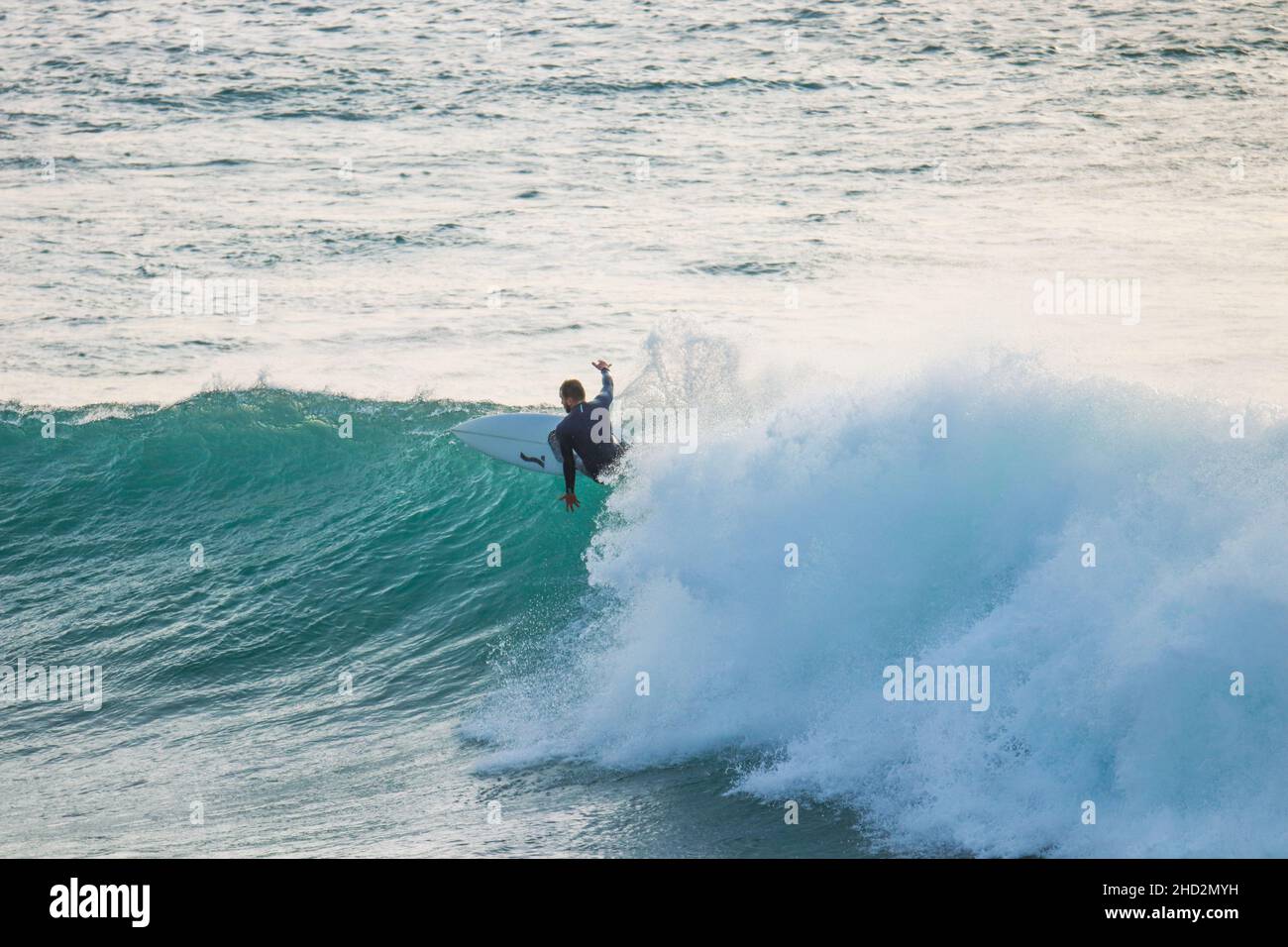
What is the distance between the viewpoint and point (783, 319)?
18250mm

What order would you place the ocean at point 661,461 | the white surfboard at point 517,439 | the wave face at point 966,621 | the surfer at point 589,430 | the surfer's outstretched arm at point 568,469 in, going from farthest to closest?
the white surfboard at point 517,439 < the surfer at point 589,430 < the surfer's outstretched arm at point 568,469 < the ocean at point 661,461 < the wave face at point 966,621

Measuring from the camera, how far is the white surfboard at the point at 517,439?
12320 mm

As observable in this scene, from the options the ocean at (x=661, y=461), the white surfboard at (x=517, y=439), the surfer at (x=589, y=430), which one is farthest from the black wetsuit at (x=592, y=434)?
the white surfboard at (x=517, y=439)

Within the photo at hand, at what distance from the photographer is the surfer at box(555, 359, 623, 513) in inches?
420

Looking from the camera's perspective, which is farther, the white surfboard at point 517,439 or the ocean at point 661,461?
the white surfboard at point 517,439

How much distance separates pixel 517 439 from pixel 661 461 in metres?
2.10

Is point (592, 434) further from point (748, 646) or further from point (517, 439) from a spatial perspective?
point (748, 646)

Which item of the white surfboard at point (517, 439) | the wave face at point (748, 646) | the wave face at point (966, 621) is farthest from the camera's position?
the white surfboard at point (517, 439)

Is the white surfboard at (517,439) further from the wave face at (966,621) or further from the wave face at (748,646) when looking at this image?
the wave face at (966,621)

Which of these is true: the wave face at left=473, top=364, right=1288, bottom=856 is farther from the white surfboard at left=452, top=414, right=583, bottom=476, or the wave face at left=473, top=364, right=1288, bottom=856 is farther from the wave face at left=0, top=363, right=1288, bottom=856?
the white surfboard at left=452, top=414, right=583, bottom=476

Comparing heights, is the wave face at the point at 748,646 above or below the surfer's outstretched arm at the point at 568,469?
below

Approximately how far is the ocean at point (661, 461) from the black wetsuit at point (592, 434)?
20 cm

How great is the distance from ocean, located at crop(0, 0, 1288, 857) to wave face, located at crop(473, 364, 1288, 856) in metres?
0.03

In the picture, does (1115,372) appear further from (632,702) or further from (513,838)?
(513,838)
